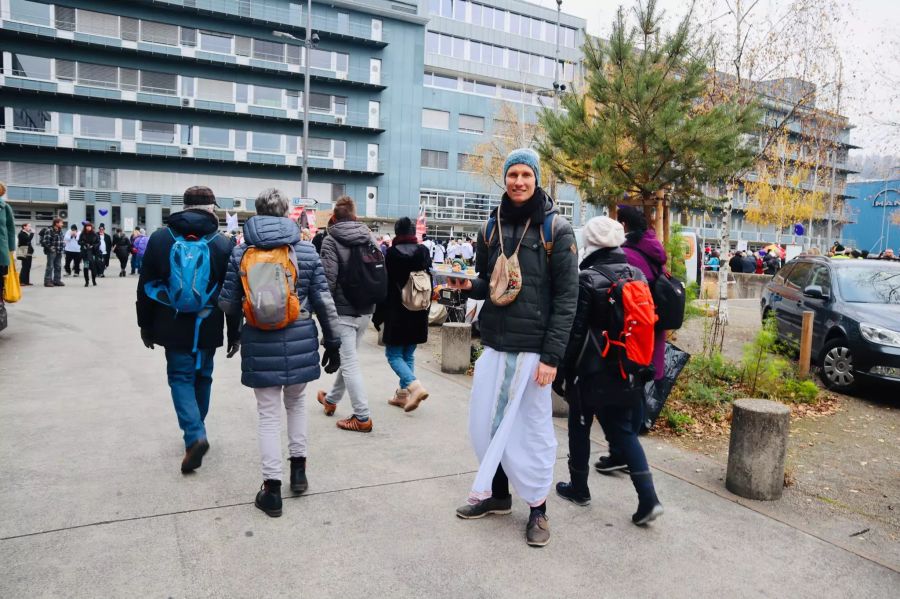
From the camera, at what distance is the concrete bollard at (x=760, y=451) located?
4.51m

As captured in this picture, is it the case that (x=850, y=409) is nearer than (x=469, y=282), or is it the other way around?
(x=469, y=282)

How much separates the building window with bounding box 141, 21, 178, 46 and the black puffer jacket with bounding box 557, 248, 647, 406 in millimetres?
44382

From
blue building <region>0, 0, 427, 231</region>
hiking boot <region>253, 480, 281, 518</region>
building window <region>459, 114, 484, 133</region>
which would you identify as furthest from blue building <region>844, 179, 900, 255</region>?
hiking boot <region>253, 480, 281, 518</region>

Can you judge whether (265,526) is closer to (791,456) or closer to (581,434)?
(581,434)

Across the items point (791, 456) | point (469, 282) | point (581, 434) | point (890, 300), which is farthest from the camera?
point (890, 300)

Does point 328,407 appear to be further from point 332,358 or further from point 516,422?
point 516,422

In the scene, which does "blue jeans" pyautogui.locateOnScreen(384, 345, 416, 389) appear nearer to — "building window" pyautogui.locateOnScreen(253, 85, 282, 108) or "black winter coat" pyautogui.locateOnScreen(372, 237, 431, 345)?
"black winter coat" pyautogui.locateOnScreen(372, 237, 431, 345)

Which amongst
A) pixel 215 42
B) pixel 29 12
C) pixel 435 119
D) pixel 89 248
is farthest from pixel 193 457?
pixel 435 119

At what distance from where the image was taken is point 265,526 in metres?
3.74

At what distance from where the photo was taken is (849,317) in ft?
27.1

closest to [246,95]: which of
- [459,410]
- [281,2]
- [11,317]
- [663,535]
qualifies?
[281,2]

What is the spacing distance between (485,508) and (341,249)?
→ 2668mm

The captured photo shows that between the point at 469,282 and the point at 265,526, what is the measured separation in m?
1.85

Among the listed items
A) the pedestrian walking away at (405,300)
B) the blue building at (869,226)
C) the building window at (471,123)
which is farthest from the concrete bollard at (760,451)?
the blue building at (869,226)
